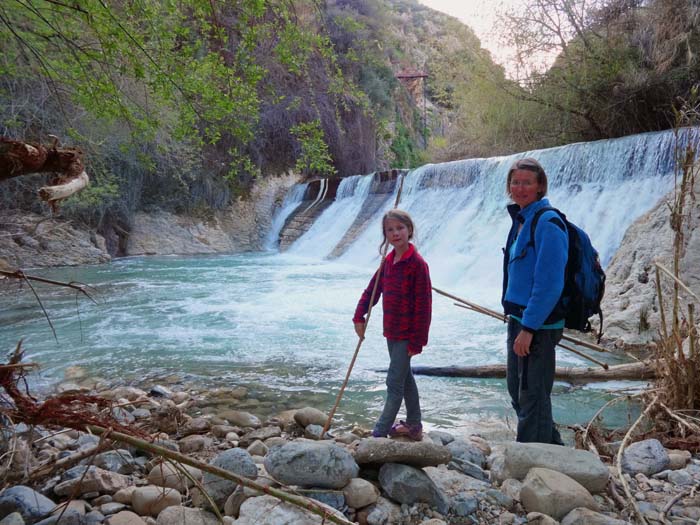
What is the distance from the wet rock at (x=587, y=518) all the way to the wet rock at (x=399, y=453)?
48 centimetres

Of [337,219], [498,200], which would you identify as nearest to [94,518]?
[498,200]

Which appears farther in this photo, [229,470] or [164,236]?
[164,236]

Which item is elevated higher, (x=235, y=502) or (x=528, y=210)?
(x=528, y=210)

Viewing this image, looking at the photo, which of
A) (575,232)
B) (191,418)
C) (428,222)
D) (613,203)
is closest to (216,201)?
(428,222)

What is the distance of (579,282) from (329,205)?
13.4m

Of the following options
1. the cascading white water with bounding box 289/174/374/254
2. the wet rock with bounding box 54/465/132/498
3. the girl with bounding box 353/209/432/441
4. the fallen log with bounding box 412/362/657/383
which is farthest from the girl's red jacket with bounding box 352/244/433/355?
the cascading white water with bounding box 289/174/374/254

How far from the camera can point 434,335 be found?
5652mm

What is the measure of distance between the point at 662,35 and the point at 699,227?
18.5 ft

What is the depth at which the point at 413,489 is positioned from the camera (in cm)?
188

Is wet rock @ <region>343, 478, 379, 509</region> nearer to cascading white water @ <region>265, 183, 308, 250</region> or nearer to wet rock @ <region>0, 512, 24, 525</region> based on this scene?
wet rock @ <region>0, 512, 24, 525</region>

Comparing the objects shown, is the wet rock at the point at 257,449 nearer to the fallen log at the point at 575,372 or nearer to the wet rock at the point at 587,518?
the wet rock at the point at 587,518

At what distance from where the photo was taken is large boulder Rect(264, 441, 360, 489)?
1857mm

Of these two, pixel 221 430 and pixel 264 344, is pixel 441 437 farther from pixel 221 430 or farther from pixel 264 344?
pixel 264 344

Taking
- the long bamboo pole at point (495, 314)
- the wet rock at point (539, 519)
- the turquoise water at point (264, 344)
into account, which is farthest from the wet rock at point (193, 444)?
the wet rock at point (539, 519)
